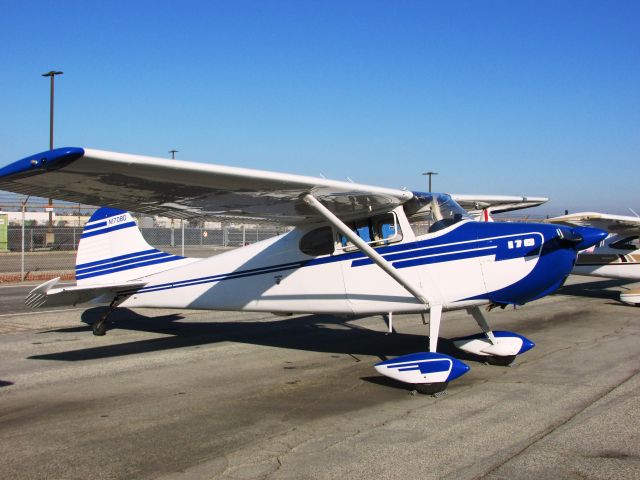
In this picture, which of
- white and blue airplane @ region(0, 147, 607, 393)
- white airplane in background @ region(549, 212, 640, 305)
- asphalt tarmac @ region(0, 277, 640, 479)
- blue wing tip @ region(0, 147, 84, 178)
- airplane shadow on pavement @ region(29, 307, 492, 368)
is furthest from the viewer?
white airplane in background @ region(549, 212, 640, 305)

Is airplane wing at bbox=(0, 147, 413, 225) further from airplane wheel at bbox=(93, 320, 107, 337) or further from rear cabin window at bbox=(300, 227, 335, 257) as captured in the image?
airplane wheel at bbox=(93, 320, 107, 337)

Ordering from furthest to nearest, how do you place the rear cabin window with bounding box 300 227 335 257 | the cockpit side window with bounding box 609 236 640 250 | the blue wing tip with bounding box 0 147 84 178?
the cockpit side window with bounding box 609 236 640 250, the rear cabin window with bounding box 300 227 335 257, the blue wing tip with bounding box 0 147 84 178

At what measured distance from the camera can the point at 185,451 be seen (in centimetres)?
439

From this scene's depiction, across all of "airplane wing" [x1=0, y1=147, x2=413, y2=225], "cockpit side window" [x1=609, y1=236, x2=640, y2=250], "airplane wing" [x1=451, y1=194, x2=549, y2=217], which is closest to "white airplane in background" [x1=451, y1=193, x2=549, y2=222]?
"airplane wing" [x1=451, y1=194, x2=549, y2=217]

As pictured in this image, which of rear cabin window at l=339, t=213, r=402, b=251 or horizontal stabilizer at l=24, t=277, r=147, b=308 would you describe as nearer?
rear cabin window at l=339, t=213, r=402, b=251

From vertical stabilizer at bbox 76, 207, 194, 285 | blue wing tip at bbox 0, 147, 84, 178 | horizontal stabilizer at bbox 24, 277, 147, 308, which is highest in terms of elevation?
blue wing tip at bbox 0, 147, 84, 178

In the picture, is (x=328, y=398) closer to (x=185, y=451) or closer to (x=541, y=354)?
(x=185, y=451)

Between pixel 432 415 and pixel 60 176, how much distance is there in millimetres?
3811

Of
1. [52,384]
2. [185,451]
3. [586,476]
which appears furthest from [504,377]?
[52,384]

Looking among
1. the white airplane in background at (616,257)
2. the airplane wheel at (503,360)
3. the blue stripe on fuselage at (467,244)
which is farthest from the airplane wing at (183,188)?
the white airplane in background at (616,257)

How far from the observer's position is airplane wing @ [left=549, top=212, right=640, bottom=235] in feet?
49.9

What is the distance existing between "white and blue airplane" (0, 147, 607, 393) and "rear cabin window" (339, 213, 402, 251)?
13mm

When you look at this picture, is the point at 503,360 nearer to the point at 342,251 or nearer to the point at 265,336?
the point at 342,251

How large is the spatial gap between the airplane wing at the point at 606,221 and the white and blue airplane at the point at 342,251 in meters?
8.57
